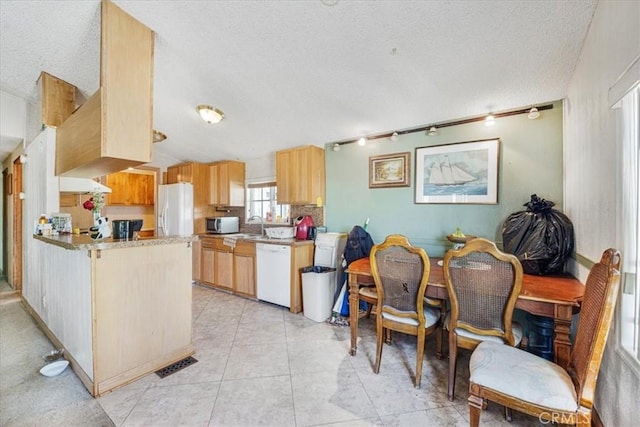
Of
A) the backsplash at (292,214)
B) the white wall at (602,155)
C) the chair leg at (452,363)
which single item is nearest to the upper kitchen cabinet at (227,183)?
the backsplash at (292,214)

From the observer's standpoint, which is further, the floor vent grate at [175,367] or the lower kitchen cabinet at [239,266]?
the lower kitchen cabinet at [239,266]

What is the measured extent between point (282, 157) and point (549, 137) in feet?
9.85

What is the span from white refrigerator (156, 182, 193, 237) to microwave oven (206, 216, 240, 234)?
320 millimetres

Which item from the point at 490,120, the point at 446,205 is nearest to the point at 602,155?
the point at 490,120

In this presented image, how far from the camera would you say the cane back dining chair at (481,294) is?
156cm

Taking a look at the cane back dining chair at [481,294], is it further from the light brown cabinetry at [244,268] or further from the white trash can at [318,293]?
the light brown cabinetry at [244,268]

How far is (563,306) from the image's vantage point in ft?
4.91

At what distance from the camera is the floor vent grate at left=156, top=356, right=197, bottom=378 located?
1.99 meters

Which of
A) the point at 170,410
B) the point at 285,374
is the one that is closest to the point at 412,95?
the point at 285,374

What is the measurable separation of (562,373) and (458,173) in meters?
1.92

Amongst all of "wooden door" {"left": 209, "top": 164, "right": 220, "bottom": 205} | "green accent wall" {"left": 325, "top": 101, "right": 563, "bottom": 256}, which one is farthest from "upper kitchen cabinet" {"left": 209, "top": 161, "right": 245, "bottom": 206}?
"green accent wall" {"left": 325, "top": 101, "right": 563, "bottom": 256}

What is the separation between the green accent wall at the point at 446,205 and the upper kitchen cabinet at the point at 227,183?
6.10ft

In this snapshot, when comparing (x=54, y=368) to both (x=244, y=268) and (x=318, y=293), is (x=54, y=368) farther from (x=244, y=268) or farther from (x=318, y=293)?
(x=318, y=293)

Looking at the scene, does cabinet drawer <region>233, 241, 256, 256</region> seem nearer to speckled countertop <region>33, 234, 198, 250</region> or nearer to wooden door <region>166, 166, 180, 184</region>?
speckled countertop <region>33, 234, 198, 250</region>
